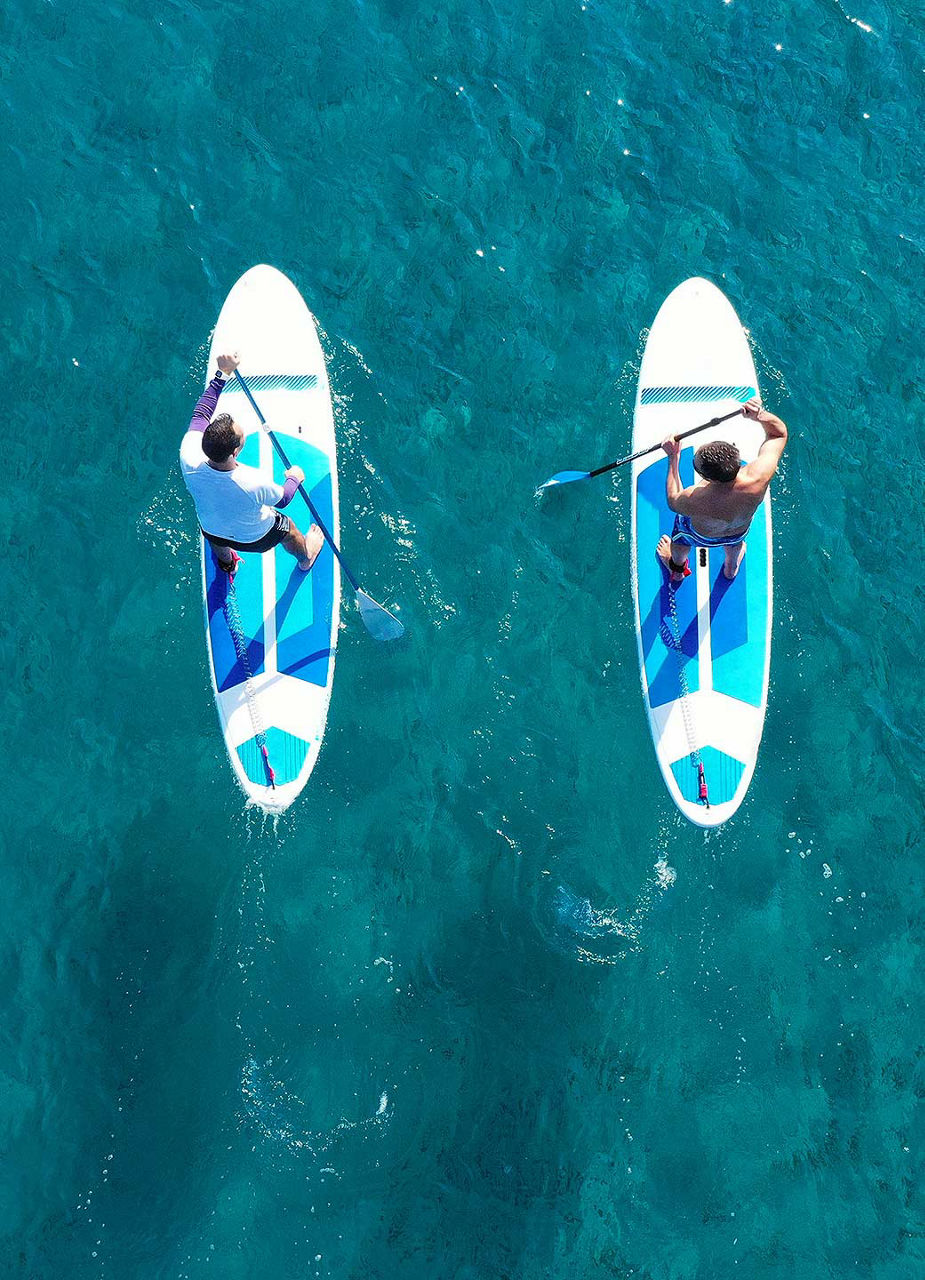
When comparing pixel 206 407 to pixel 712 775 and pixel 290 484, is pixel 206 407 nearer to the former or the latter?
pixel 290 484

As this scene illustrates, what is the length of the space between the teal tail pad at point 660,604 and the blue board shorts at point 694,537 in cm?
44

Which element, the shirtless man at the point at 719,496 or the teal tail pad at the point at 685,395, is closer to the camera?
the shirtless man at the point at 719,496

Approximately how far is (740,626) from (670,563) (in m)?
0.94

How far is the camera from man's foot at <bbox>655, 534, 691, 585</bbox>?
11.9m

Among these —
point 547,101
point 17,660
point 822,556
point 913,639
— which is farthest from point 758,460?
point 17,660

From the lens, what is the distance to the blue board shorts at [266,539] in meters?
11.1

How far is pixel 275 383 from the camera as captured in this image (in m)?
12.4

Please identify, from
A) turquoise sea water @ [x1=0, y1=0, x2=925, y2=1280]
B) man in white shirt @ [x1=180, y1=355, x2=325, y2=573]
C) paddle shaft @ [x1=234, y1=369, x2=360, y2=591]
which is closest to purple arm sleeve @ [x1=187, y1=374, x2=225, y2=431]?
man in white shirt @ [x1=180, y1=355, x2=325, y2=573]

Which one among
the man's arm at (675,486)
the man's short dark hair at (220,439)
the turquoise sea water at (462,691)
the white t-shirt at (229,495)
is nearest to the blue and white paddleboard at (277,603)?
the turquoise sea water at (462,691)

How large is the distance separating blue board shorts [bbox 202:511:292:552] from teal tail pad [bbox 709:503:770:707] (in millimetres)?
4195

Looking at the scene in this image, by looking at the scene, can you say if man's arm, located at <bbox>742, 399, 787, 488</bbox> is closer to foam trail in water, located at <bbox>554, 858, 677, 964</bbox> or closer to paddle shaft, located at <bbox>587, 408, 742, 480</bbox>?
paddle shaft, located at <bbox>587, 408, 742, 480</bbox>

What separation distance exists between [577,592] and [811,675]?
245 centimetres

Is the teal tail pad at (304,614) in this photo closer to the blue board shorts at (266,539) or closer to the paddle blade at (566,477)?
the blue board shorts at (266,539)

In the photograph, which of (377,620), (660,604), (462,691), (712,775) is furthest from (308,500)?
(712,775)
